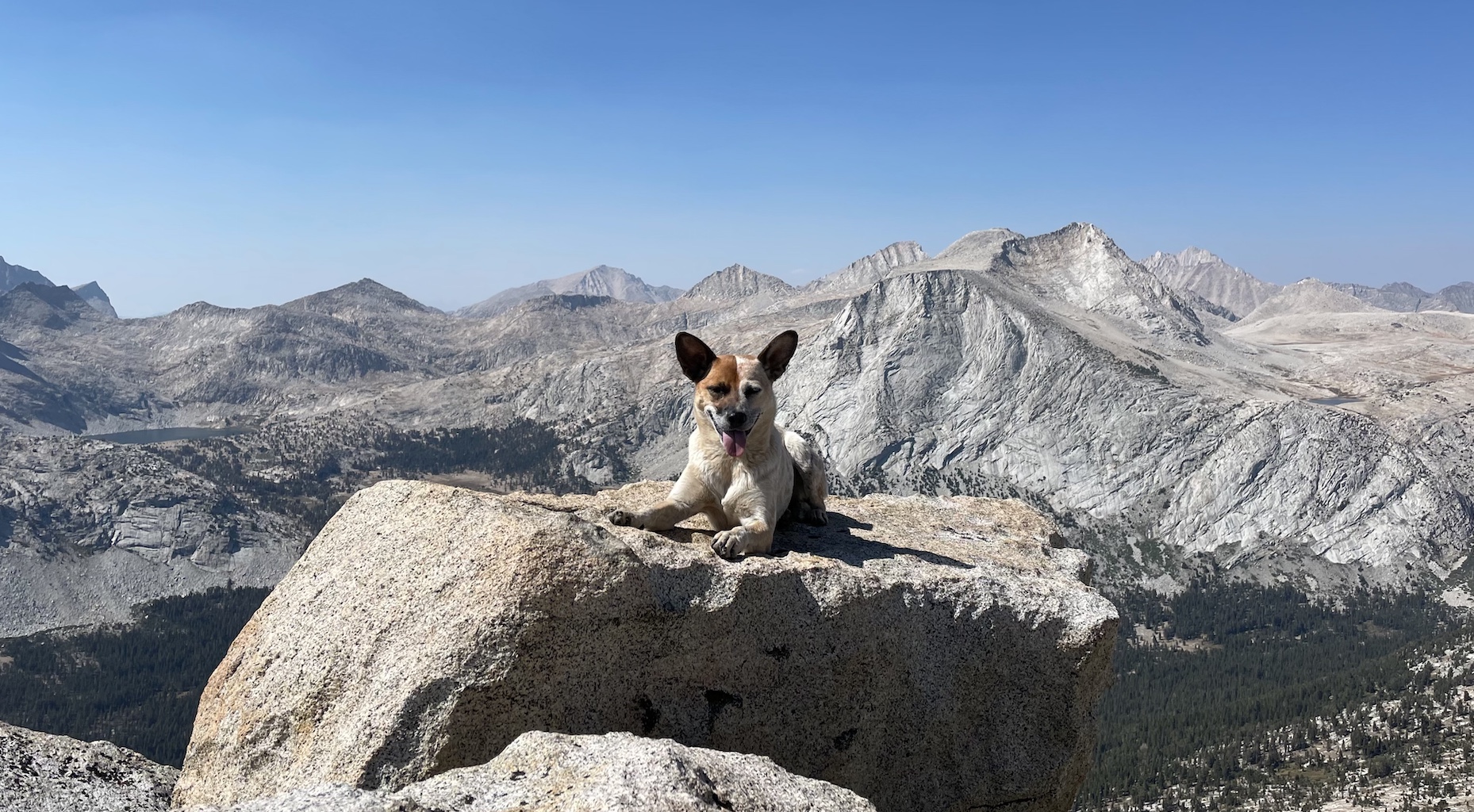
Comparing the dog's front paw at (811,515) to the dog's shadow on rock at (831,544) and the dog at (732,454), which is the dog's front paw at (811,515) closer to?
the dog's shadow on rock at (831,544)

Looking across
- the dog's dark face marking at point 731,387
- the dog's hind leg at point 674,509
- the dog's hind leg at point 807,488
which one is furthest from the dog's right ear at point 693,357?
the dog's hind leg at point 807,488

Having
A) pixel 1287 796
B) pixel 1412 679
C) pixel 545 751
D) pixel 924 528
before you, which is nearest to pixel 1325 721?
pixel 1412 679

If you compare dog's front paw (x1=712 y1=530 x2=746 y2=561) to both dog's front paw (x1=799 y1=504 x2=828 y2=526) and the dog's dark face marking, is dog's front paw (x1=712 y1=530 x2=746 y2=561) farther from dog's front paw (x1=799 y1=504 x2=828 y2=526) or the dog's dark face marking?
dog's front paw (x1=799 y1=504 x2=828 y2=526)

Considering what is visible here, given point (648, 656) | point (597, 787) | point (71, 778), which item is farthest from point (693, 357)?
point (71, 778)

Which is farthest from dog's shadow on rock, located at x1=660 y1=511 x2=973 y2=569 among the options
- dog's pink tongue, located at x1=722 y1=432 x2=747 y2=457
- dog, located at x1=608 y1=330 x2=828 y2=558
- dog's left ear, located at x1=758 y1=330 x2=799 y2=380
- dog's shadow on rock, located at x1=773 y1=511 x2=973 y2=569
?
dog's left ear, located at x1=758 y1=330 x2=799 y2=380

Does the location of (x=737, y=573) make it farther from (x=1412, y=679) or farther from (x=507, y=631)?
(x=1412, y=679)

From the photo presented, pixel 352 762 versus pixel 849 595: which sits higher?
pixel 849 595
